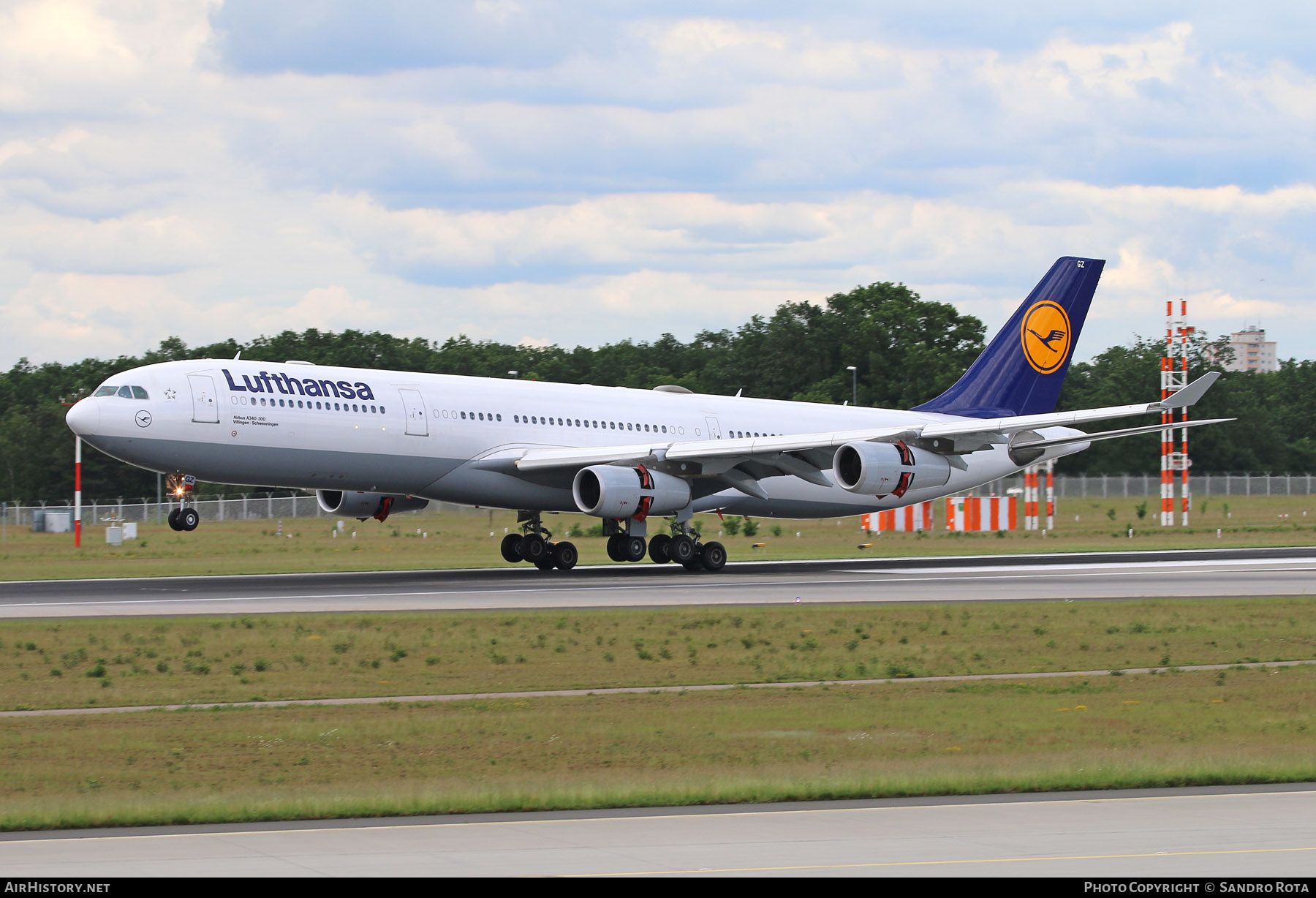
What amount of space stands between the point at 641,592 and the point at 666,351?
382 ft

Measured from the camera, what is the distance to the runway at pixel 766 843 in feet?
30.1

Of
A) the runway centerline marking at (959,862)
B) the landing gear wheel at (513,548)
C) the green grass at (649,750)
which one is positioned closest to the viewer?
the runway centerline marking at (959,862)

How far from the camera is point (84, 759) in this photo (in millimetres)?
14016

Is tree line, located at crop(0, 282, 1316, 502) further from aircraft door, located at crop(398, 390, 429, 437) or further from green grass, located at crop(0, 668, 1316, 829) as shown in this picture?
green grass, located at crop(0, 668, 1316, 829)

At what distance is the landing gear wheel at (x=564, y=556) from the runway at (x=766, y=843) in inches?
1192

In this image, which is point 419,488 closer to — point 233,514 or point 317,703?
point 317,703

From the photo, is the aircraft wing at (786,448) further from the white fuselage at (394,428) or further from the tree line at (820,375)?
the tree line at (820,375)

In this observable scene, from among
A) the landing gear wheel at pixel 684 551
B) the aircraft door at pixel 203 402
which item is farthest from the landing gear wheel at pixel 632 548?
the aircraft door at pixel 203 402

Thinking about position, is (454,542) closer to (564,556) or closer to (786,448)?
(564,556)

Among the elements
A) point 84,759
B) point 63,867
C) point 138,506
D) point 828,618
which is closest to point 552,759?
point 84,759

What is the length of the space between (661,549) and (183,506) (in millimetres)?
13930

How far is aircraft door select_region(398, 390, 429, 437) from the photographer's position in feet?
124

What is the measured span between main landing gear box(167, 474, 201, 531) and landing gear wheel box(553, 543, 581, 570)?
10796mm

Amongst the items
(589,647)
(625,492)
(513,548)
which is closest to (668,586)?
(625,492)
